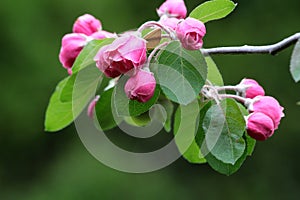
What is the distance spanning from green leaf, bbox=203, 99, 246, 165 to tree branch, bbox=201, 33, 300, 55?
0.05 metres

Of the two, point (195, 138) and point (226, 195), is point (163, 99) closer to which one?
point (195, 138)

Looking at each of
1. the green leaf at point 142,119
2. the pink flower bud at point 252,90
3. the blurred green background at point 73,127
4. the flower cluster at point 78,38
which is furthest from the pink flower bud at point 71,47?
the blurred green background at point 73,127

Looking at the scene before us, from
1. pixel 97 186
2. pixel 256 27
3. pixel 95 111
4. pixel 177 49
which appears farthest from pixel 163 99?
pixel 256 27

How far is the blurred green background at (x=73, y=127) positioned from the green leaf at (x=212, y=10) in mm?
2811

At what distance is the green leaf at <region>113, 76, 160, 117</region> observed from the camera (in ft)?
2.14

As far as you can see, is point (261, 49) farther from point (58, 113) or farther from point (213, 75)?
point (58, 113)

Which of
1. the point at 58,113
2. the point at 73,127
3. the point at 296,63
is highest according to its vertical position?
the point at 296,63

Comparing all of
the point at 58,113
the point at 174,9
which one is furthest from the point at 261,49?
the point at 58,113

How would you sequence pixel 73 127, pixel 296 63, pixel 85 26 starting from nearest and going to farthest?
pixel 296 63
pixel 85 26
pixel 73 127

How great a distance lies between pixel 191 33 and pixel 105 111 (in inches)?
8.4

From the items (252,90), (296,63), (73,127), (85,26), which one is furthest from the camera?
(73,127)

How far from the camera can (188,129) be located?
73cm

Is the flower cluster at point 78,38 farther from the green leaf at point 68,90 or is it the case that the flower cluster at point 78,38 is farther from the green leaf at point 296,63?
the green leaf at point 296,63

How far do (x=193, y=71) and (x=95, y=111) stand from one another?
0.19m
